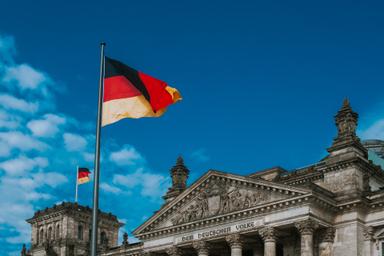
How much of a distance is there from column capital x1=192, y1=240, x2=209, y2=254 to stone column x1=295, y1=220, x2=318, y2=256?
947 cm

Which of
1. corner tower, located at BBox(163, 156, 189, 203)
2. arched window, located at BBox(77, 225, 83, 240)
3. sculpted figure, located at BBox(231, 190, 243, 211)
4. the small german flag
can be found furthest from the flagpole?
arched window, located at BBox(77, 225, 83, 240)

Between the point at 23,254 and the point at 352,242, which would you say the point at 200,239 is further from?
the point at 23,254

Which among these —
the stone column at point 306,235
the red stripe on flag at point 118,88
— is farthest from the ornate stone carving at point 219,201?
the red stripe on flag at point 118,88

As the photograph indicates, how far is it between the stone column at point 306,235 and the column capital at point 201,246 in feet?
31.1

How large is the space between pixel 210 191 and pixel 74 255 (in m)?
30.9

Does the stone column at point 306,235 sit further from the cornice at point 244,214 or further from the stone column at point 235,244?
the stone column at point 235,244

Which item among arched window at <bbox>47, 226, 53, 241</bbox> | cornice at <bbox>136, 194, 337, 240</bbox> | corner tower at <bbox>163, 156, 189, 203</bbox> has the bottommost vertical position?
cornice at <bbox>136, 194, 337, 240</bbox>

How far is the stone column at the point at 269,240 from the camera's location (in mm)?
48666

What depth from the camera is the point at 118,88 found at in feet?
86.9

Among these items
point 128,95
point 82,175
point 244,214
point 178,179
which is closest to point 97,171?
point 128,95

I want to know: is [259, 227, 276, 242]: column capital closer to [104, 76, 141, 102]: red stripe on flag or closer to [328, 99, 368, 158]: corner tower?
[328, 99, 368, 158]: corner tower

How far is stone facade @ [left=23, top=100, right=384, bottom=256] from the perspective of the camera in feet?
158

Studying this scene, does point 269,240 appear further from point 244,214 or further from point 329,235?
point 329,235

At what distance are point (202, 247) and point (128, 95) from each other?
2999cm
